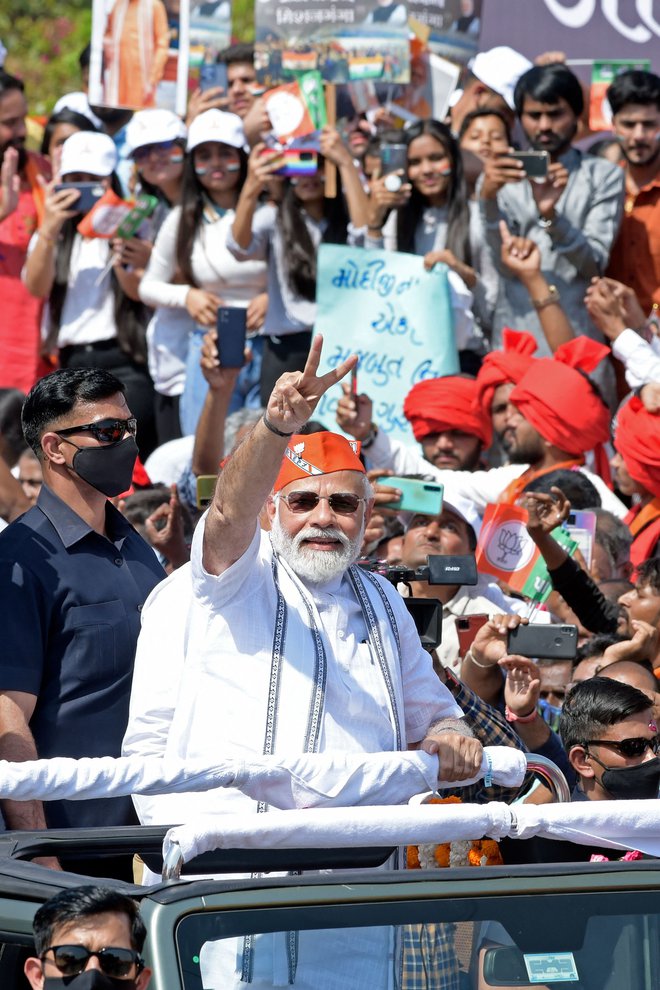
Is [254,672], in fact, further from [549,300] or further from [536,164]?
[536,164]

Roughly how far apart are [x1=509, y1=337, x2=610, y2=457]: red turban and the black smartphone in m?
1.23

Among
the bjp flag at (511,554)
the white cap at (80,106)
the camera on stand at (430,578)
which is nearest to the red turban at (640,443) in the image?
the bjp flag at (511,554)

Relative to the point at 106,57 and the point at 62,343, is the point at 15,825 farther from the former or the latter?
the point at 106,57

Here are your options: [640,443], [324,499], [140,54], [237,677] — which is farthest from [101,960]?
[140,54]

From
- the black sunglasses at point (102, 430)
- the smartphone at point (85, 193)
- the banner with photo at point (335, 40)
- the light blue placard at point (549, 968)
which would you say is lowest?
the light blue placard at point (549, 968)

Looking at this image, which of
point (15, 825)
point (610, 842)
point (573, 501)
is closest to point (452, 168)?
point (573, 501)

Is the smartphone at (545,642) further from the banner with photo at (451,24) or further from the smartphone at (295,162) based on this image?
the banner with photo at (451,24)

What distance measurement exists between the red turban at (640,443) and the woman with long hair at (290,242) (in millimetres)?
1831

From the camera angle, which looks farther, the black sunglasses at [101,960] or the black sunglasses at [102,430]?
the black sunglasses at [102,430]

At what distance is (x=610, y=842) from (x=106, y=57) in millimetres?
7162

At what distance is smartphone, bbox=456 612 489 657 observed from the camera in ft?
15.5

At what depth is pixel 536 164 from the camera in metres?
7.35

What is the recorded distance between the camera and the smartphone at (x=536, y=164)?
7.34 meters

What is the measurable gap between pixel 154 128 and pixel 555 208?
7.33 feet
